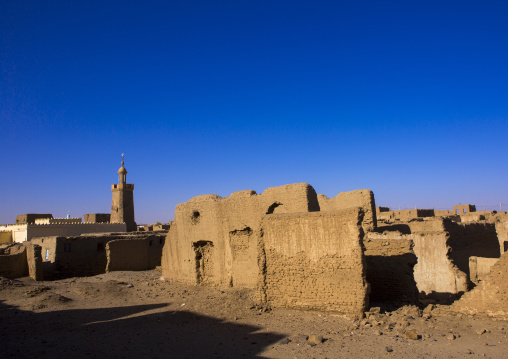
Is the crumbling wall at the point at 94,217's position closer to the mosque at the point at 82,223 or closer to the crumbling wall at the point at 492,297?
the mosque at the point at 82,223

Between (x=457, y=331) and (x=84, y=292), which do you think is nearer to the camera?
(x=457, y=331)

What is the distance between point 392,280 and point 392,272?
221 millimetres

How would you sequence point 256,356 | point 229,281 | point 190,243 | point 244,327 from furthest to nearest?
point 190,243 < point 229,281 < point 244,327 < point 256,356

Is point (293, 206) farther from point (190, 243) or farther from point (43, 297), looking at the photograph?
point (43, 297)

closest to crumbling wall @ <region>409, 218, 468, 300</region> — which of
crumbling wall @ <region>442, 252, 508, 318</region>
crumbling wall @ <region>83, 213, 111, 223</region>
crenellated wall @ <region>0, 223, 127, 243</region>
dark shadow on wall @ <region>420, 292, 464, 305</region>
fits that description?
dark shadow on wall @ <region>420, 292, 464, 305</region>

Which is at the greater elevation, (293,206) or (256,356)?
(293,206)

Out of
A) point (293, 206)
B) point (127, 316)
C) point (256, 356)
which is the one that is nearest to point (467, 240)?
point (293, 206)

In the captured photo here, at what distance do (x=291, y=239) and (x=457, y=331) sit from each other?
4264 millimetres

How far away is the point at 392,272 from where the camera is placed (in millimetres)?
10789

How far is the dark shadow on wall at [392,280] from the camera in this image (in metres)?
10.5

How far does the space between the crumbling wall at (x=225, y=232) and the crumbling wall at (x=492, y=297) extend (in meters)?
4.97

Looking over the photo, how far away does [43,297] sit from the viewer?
41.4 ft

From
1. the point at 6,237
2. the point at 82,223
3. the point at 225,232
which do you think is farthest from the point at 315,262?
the point at 6,237

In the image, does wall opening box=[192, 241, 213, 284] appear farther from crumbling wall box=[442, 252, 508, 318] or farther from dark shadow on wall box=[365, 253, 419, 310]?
crumbling wall box=[442, 252, 508, 318]
